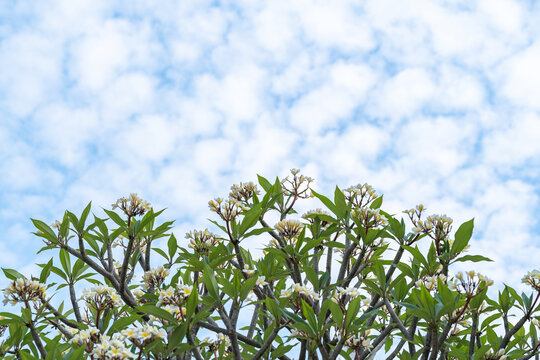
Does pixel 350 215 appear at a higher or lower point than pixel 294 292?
higher

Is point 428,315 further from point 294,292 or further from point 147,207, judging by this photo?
point 147,207

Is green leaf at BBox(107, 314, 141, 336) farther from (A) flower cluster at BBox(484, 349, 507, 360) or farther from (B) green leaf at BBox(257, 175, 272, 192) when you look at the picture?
(A) flower cluster at BBox(484, 349, 507, 360)

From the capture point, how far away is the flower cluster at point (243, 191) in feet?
12.8

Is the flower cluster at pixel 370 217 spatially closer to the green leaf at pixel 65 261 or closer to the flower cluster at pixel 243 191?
the flower cluster at pixel 243 191

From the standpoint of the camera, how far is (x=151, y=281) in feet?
11.2

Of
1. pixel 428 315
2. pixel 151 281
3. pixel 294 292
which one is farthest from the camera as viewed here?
pixel 151 281

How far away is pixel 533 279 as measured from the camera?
3.31 m

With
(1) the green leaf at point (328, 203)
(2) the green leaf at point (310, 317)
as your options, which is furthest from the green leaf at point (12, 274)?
(1) the green leaf at point (328, 203)

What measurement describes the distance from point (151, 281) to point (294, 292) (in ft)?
3.21

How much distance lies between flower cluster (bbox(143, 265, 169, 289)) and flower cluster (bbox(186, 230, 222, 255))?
458 millimetres

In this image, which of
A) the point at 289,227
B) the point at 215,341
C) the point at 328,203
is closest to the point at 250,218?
the point at 289,227

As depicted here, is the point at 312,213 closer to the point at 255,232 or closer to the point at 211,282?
the point at 255,232

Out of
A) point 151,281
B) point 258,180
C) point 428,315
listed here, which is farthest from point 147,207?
point 428,315

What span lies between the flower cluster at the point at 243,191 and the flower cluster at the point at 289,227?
383 mm
